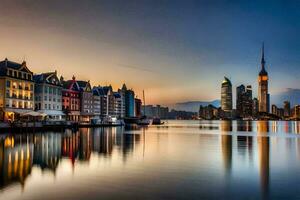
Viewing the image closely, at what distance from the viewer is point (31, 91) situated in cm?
10519

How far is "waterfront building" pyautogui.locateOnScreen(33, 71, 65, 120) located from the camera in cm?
11450

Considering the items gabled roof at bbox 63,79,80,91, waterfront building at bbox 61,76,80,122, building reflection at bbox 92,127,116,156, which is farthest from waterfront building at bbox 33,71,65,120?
building reflection at bbox 92,127,116,156

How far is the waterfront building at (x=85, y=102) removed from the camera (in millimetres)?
154212

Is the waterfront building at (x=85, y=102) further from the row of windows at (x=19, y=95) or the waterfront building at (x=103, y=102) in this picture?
the row of windows at (x=19, y=95)

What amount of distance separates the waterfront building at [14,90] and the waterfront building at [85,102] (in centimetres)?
4957

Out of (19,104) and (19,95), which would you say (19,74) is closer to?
(19,95)

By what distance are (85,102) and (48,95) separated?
41.4m

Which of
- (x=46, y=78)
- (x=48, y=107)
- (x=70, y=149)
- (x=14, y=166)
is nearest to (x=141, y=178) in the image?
(x=14, y=166)

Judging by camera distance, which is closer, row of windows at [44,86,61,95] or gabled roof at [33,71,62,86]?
gabled roof at [33,71,62,86]

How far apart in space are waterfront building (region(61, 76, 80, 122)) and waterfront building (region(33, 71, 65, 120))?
1440 centimetres

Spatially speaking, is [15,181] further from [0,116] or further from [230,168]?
[0,116]

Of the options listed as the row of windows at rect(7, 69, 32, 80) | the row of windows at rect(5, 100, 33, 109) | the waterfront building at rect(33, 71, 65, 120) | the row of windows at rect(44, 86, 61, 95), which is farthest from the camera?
the row of windows at rect(44, 86, 61, 95)

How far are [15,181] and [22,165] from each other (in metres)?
6.95

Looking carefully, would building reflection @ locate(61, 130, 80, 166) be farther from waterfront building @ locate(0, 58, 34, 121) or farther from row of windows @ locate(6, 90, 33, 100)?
row of windows @ locate(6, 90, 33, 100)
